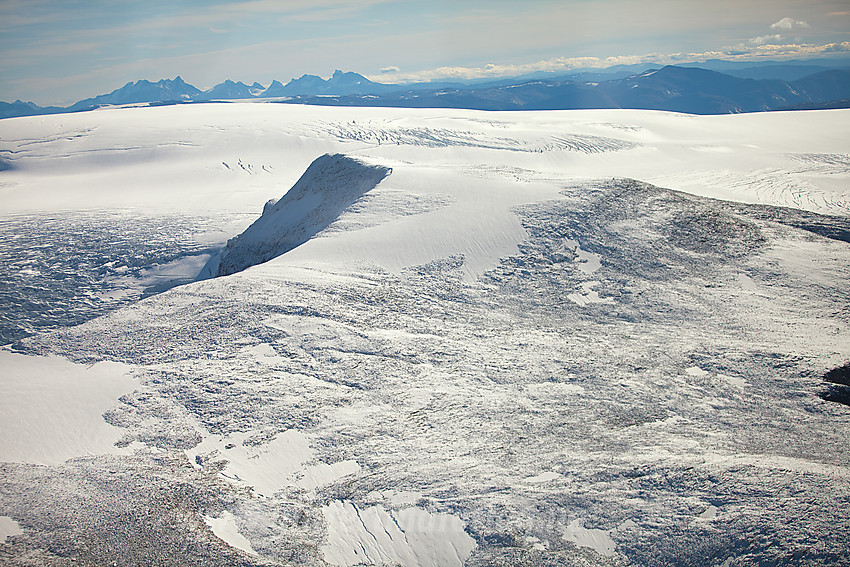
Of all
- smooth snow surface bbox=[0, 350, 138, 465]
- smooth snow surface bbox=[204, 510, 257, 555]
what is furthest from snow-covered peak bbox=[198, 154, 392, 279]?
smooth snow surface bbox=[204, 510, 257, 555]

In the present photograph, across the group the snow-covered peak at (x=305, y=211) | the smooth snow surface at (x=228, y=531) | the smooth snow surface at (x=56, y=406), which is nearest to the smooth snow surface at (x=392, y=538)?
the smooth snow surface at (x=228, y=531)

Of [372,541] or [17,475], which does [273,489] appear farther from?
[17,475]

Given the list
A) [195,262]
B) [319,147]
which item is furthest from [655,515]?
[319,147]

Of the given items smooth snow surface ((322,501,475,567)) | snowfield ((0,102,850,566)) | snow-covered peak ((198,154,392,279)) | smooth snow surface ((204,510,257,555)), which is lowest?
smooth snow surface ((322,501,475,567))

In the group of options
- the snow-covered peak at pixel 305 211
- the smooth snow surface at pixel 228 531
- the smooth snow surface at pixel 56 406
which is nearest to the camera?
the smooth snow surface at pixel 228 531

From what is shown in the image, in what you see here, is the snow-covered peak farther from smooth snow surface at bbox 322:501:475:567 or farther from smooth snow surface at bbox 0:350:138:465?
smooth snow surface at bbox 322:501:475:567

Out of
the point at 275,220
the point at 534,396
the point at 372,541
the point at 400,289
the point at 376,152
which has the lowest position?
the point at 372,541

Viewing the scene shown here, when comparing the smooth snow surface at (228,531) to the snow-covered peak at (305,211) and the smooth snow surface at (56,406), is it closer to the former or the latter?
the smooth snow surface at (56,406)
